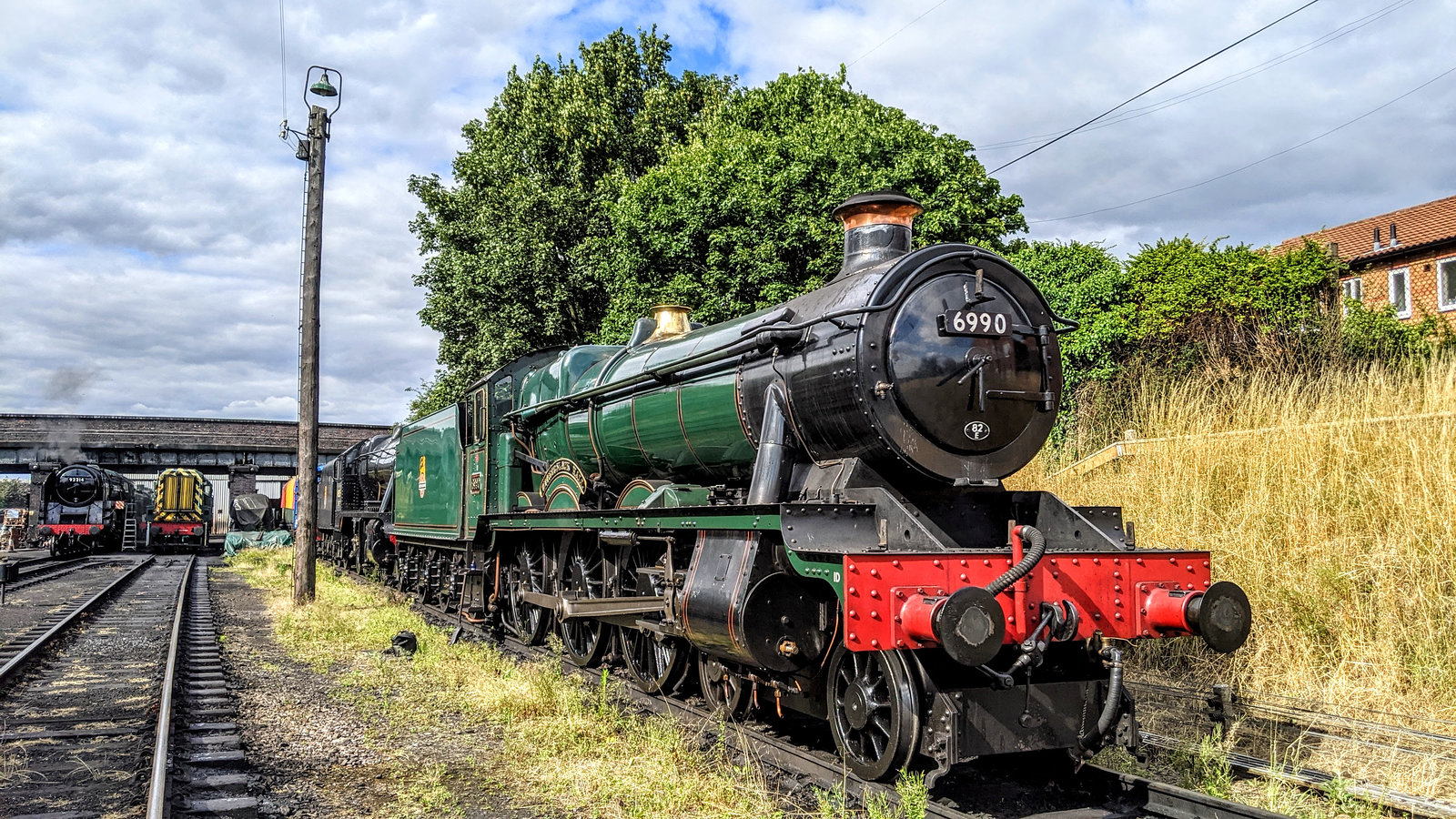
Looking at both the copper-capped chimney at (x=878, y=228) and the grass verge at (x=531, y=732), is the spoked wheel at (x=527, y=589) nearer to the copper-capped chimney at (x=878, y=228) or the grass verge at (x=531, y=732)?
the grass verge at (x=531, y=732)

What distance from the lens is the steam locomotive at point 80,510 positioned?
30.7m

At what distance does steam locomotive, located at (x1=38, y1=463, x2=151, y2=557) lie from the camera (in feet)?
101

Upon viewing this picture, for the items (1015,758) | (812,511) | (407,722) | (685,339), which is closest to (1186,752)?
(1015,758)

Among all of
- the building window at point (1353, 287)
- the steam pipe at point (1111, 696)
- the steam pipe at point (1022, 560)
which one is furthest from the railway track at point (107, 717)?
the building window at point (1353, 287)

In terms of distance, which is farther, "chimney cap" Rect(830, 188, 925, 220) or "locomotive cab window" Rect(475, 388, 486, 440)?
"locomotive cab window" Rect(475, 388, 486, 440)

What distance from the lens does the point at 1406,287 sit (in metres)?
24.5

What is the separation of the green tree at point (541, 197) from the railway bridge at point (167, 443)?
1949 cm

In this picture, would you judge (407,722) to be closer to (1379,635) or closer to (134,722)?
(134,722)

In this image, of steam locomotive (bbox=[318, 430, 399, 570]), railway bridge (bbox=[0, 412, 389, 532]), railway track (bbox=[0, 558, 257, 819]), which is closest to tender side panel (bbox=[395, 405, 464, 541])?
steam locomotive (bbox=[318, 430, 399, 570])

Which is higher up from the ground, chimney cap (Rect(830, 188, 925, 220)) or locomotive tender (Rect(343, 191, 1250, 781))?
chimney cap (Rect(830, 188, 925, 220))

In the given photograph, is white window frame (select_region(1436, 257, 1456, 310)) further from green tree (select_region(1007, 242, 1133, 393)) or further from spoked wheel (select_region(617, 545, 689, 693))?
spoked wheel (select_region(617, 545, 689, 693))

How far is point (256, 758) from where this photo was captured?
234 inches

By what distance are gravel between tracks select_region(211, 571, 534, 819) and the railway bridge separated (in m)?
36.2

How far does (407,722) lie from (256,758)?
3.47 feet
